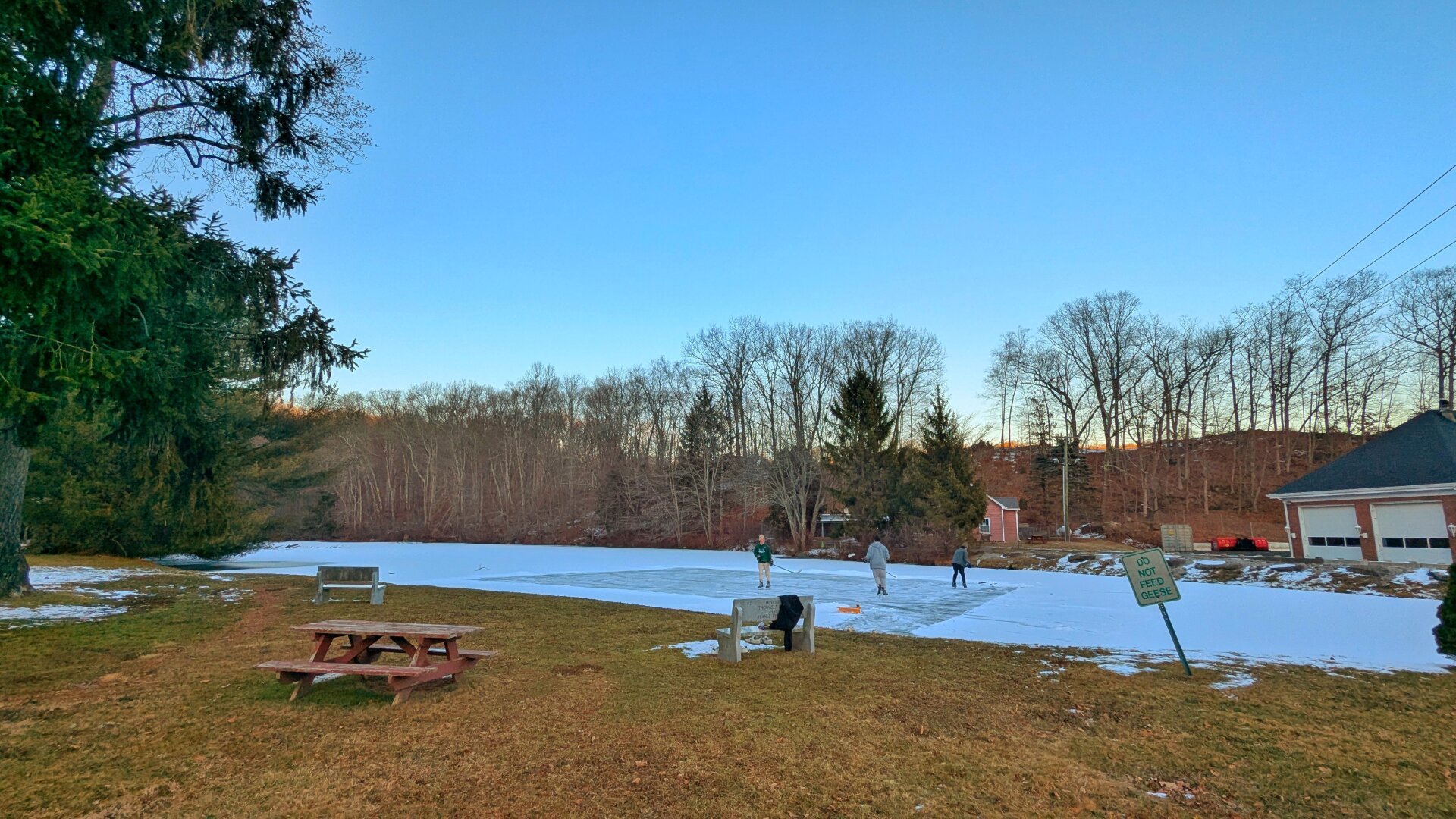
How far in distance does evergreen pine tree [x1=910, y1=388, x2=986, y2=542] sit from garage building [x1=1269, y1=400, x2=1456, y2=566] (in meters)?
9.85

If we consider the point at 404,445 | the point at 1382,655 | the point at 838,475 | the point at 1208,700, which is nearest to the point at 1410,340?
the point at 838,475

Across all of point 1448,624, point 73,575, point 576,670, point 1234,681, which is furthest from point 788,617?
point 73,575

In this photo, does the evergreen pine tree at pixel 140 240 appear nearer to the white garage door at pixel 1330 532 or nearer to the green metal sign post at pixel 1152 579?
the green metal sign post at pixel 1152 579

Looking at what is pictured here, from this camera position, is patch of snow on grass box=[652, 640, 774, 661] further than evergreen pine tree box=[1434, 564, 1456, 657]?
Yes

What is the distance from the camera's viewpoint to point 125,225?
18.6ft

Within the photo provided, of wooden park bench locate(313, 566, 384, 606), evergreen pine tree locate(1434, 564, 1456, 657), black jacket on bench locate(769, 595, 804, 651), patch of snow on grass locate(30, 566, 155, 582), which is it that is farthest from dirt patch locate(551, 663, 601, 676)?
Result: patch of snow on grass locate(30, 566, 155, 582)

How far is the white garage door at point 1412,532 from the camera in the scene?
17.8 metres

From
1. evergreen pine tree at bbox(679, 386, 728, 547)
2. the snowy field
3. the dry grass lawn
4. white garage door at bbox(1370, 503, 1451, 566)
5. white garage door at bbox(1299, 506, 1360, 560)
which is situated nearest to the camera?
the dry grass lawn

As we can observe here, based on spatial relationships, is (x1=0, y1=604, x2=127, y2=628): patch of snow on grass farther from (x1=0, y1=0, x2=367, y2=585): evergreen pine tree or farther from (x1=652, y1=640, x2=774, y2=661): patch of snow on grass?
(x1=652, y1=640, x2=774, y2=661): patch of snow on grass

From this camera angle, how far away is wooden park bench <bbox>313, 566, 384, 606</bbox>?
1221 cm

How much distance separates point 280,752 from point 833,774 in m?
3.44

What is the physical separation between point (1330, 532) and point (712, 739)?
81.7ft

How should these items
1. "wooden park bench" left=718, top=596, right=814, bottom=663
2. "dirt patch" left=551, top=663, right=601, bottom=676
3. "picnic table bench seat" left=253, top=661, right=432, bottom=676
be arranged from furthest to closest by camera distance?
"wooden park bench" left=718, top=596, right=814, bottom=663 → "dirt patch" left=551, top=663, right=601, bottom=676 → "picnic table bench seat" left=253, top=661, right=432, bottom=676

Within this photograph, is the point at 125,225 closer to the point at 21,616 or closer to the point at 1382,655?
the point at 21,616
